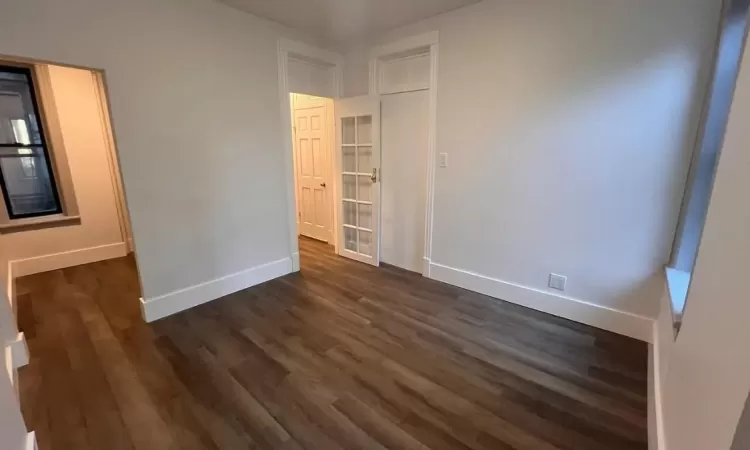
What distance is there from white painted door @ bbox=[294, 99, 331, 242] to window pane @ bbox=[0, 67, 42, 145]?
9.58ft

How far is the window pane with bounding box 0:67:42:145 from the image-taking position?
135 inches

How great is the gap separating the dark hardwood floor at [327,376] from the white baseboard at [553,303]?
3.2 inches

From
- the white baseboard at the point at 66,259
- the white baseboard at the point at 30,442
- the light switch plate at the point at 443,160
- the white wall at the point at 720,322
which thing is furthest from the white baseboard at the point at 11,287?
the white wall at the point at 720,322

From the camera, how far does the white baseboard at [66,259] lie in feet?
11.8

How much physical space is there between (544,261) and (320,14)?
2948 millimetres

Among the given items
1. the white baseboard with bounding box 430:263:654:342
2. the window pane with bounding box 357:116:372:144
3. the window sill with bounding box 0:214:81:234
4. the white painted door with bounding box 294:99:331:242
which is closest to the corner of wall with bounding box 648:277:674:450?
the white baseboard with bounding box 430:263:654:342

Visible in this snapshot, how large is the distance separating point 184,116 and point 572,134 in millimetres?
3064

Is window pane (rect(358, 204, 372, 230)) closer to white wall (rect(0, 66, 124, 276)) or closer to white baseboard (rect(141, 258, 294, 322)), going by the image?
white baseboard (rect(141, 258, 294, 322))

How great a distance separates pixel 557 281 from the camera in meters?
2.68

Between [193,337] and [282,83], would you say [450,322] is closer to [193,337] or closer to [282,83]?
[193,337]

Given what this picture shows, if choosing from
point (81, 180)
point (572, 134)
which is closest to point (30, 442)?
point (572, 134)

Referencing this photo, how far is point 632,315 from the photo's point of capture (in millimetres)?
2357

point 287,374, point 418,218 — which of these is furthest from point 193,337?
point 418,218

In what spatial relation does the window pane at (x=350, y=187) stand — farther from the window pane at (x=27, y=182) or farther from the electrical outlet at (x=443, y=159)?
the window pane at (x=27, y=182)
